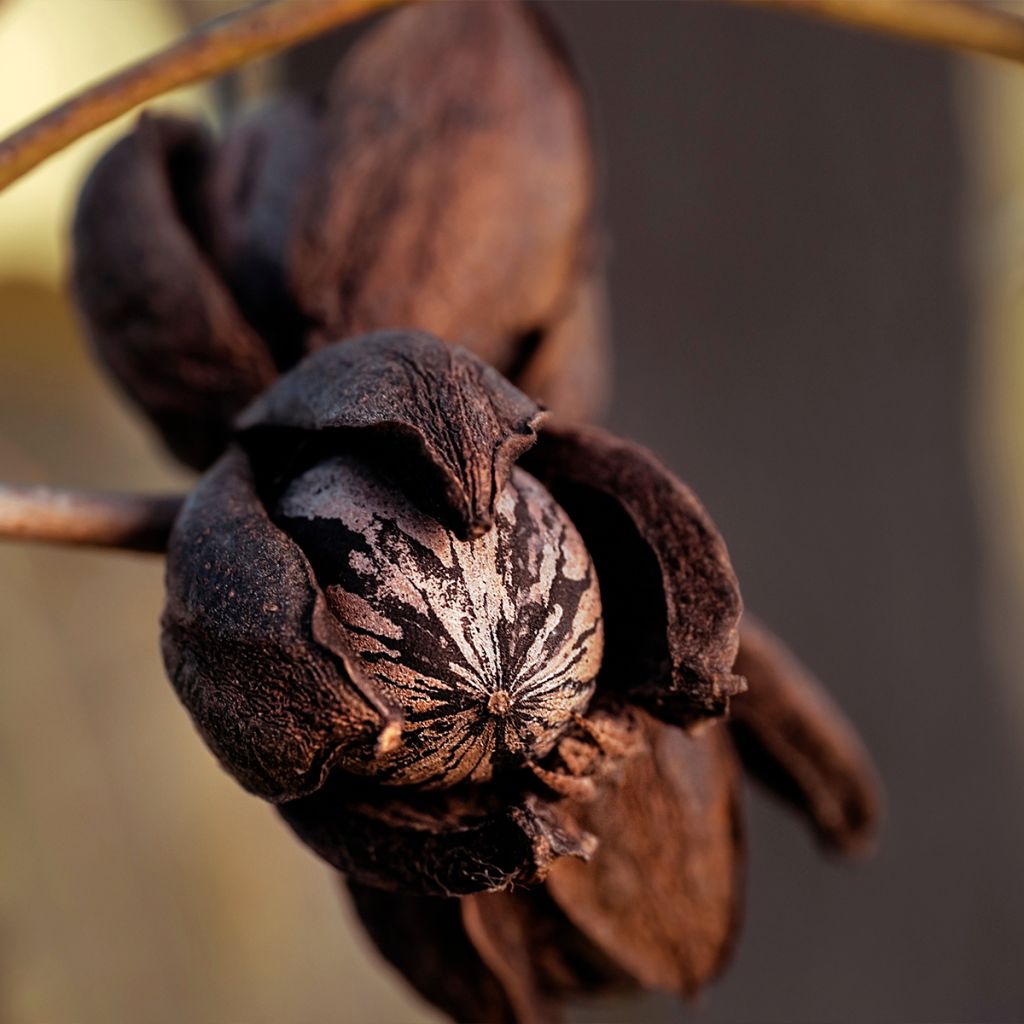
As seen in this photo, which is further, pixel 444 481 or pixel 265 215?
pixel 265 215

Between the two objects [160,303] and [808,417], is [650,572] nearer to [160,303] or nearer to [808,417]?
[160,303]

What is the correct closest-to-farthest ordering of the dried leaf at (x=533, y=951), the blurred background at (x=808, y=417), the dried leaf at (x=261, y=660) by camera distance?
the dried leaf at (x=261, y=660), the dried leaf at (x=533, y=951), the blurred background at (x=808, y=417)

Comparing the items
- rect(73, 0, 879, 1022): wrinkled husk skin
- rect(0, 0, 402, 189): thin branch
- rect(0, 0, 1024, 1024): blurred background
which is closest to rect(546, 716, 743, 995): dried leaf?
rect(73, 0, 879, 1022): wrinkled husk skin

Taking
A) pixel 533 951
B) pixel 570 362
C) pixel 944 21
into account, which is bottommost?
pixel 533 951

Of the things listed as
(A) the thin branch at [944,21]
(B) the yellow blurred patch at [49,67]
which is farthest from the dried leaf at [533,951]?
(B) the yellow blurred patch at [49,67]

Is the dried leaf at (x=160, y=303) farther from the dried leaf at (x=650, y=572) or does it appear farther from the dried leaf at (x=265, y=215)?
the dried leaf at (x=650, y=572)

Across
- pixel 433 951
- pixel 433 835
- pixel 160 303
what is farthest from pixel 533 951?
pixel 160 303

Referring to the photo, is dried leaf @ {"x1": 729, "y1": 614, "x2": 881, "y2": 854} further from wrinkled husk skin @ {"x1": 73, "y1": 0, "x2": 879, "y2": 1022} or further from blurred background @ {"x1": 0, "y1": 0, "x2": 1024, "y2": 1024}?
blurred background @ {"x1": 0, "y1": 0, "x2": 1024, "y2": 1024}

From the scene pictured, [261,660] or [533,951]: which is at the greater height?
[261,660]
